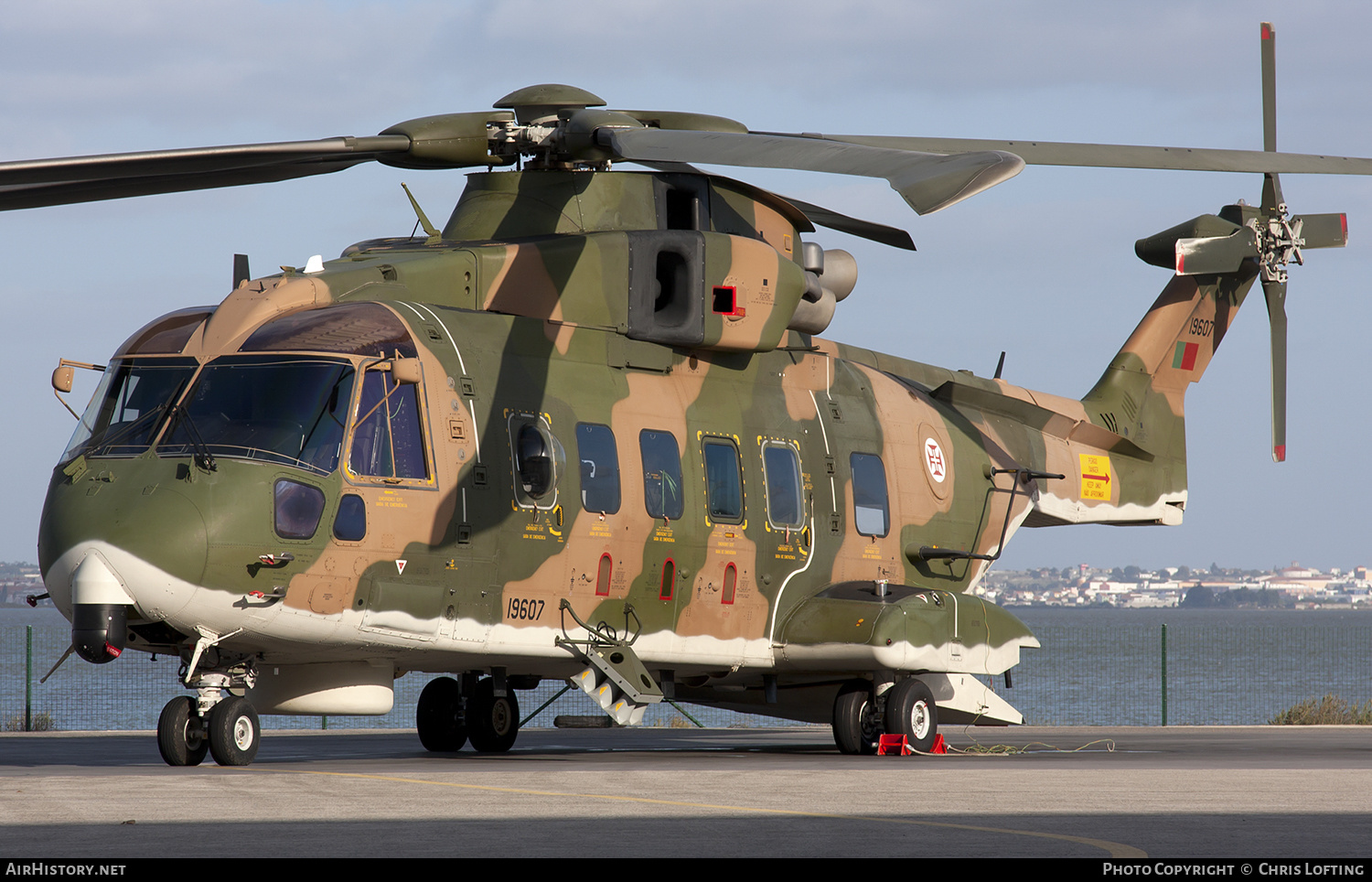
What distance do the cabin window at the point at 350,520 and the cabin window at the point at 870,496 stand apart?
5863 mm

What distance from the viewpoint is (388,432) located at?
12.6m

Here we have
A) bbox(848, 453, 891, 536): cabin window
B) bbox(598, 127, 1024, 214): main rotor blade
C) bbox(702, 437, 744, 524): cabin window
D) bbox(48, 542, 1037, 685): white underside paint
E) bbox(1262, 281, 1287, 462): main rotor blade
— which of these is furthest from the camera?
bbox(1262, 281, 1287, 462): main rotor blade

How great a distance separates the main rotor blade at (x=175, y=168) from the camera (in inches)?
450

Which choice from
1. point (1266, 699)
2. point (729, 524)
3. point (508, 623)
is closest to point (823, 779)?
point (508, 623)

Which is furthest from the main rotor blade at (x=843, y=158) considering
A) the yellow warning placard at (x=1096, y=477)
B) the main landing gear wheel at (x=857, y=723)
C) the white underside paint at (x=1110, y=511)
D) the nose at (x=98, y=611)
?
the yellow warning placard at (x=1096, y=477)

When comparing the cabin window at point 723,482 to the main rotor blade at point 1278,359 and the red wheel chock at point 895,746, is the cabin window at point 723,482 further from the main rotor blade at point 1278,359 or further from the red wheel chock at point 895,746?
the main rotor blade at point 1278,359

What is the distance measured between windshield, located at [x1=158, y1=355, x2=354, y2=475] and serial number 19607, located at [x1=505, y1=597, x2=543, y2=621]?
81.2 inches

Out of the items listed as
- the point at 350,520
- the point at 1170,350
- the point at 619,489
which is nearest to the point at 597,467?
the point at 619,489

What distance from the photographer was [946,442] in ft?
58.3

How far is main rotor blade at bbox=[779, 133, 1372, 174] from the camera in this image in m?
14.0

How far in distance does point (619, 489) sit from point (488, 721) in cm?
313

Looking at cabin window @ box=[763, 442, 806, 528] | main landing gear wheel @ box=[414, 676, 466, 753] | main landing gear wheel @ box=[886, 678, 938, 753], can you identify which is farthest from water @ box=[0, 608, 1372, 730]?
main landing gear wheel @ box=[414, 676, 466, 753]

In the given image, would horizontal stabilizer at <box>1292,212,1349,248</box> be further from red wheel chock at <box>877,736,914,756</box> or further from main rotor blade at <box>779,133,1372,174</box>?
red wheel chock at <box>877,736,914,756</box>

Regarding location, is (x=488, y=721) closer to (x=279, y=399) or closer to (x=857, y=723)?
(x=857, y=723)
